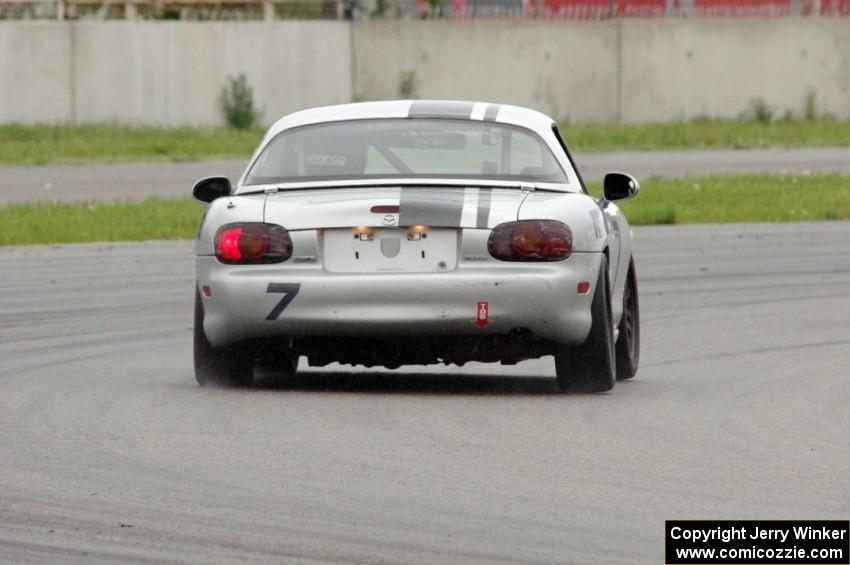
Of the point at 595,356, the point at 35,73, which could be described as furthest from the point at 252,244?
the point at 35,73

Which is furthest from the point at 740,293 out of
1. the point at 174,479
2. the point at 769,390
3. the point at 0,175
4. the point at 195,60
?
the point at 195,60

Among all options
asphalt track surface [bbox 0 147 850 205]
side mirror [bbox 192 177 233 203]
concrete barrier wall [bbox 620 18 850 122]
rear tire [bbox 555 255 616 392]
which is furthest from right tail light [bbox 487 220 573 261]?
concrete barrier wall [bbox 620 18 850 122]

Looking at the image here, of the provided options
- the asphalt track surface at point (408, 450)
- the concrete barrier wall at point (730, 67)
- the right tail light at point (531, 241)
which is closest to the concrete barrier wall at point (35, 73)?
the concrete barrier wall at point (730, 67)

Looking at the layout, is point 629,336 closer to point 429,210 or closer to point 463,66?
point 429,210

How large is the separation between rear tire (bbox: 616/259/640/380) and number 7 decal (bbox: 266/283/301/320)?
5.96 ft

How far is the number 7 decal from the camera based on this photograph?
8.79 metres

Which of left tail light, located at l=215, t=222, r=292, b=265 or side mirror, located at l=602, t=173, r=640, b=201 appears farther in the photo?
side mirror, located at l=602, t=173, r=640, b=201

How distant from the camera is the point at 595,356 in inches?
361

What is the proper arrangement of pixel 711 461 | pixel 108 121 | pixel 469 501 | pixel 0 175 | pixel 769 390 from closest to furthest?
pixel 469 501, pixel 711 461, pixel 769 390, pixel 0 175, pixel 108 121

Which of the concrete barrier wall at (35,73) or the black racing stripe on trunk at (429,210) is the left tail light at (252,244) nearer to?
the black racing stripe on trunk at (429,210)

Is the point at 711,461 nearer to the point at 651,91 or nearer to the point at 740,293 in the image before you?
the point at 740,293

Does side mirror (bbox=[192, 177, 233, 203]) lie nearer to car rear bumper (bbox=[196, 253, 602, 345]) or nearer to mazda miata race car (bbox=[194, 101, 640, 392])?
mazda miata race car (bbox=[194, 101, 640, 392])

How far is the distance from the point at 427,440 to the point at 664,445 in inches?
31.9

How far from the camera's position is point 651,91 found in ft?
124
